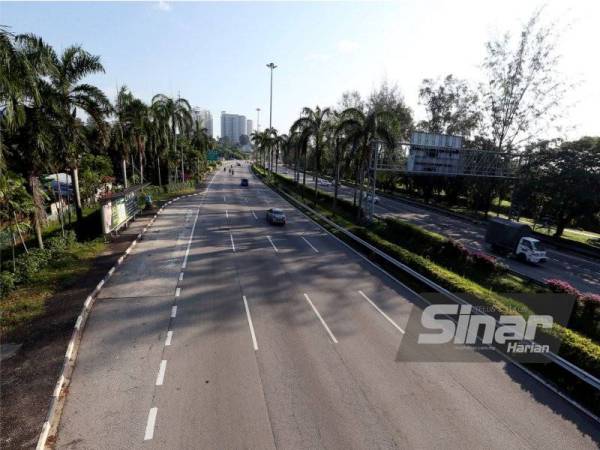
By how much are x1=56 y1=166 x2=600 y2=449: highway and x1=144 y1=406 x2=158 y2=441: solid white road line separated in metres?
0.03

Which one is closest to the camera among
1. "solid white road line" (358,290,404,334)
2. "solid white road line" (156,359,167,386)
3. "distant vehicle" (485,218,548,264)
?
"solid white road line" (156,359,167,386)

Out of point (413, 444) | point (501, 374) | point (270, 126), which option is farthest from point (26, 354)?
point (270, 126)

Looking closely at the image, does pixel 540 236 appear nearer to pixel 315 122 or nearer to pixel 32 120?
pixel 315 122

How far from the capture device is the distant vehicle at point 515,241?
25703mm

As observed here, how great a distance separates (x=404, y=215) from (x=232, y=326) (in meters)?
36.0

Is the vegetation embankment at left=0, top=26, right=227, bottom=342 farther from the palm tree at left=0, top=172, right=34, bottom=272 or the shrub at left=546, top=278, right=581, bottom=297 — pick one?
the shrub at left=546, top=278, right=581, bottom=297

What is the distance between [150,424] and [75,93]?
21847 millimetres

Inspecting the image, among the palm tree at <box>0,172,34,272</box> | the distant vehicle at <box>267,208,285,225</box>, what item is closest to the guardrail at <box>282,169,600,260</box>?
the distant vehicle at <box>267,208,285,225</box>

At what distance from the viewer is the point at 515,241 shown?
26.7 m

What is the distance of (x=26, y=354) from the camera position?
10.9m

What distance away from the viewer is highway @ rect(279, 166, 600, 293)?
2350 cm

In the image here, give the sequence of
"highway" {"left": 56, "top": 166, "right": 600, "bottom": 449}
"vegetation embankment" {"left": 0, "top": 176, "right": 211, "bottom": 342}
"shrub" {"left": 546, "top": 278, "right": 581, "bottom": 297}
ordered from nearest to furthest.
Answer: "highway" {"left": 56, "top": 166, "right": 600, "bottom": 449}, "vegetation embankment" {"left": 0, "top": 176, "right": 211, "bottom": 342}, "shrub" {"left": 546, "top": 278, "right": 581, "bottom": 297}

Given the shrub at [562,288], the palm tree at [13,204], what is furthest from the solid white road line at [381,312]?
the palm tree at [13,204]

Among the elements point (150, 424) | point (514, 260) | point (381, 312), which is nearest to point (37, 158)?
point (150, 424)
